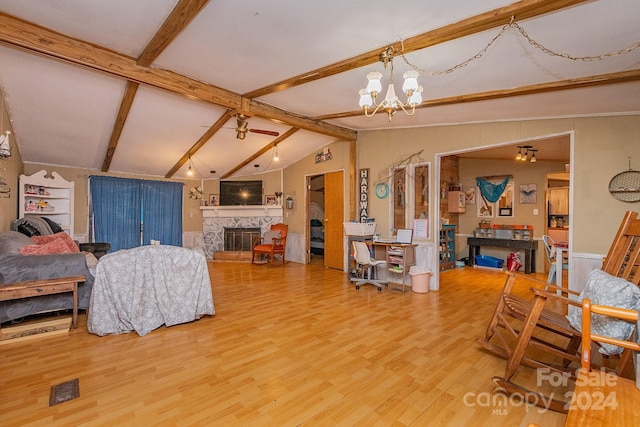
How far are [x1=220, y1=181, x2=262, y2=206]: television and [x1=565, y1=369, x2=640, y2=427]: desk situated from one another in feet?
25.0

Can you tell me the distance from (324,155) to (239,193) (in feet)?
9.14

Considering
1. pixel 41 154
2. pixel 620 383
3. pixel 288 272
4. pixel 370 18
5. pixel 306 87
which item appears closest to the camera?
pixel 620 383

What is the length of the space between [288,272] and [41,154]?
529 cm

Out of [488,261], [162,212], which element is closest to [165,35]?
[162,212]

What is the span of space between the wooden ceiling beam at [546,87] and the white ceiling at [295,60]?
6 cm

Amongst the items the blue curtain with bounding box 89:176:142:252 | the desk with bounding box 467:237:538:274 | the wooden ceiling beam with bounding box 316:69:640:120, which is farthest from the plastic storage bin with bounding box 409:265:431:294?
the blue curtain with bounding box 89:176:142:252

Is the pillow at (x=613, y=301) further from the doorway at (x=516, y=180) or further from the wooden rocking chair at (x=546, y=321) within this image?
the doorway at (x=516, y=180)

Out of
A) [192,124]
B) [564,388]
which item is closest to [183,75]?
[192,124]

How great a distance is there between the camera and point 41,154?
5.76 m

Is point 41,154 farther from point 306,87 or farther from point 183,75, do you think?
point 306,87

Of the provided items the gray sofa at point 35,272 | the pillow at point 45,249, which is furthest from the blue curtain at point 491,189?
the pillow at point 45,249

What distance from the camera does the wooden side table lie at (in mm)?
2832

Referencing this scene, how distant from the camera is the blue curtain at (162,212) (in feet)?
24.7

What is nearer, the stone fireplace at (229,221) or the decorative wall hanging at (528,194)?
the decorative wall hanging at (528,194)
